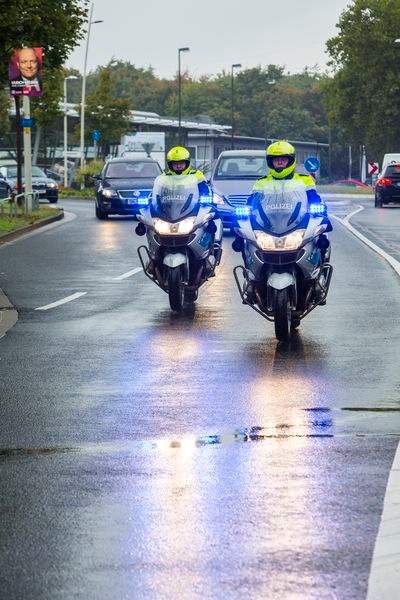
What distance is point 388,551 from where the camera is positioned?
19.3ft

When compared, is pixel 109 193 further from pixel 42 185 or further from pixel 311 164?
pixel 311 164

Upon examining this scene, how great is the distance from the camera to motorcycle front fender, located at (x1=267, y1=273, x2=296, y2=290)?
13156 millimetres

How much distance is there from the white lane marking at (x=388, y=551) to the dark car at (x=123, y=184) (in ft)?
109

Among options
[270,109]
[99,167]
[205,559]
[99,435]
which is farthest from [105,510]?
[270,109]

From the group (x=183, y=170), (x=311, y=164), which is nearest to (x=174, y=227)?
(x=183, y=170)

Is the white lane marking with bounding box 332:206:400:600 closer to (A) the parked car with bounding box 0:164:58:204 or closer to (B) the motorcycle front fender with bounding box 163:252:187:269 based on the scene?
(B) the motorcycle front fender with bounding box 163:252:187:269

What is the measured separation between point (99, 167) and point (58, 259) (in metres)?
53.7

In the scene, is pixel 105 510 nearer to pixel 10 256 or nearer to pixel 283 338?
pixel 283 338

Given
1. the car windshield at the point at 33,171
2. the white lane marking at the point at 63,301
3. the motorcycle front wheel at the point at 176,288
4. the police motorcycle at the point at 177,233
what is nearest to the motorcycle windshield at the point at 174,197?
the police motorcycle at the point at 177,233

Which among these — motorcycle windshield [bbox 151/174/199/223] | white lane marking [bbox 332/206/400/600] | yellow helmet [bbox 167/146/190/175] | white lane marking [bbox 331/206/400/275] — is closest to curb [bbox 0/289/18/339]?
motorcycle windshield [bbox 151/174/199/223]

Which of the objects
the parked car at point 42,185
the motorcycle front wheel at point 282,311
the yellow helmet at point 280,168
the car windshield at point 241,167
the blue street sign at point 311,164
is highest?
the yellow helmet at point 280,168

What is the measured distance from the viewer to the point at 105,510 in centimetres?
670

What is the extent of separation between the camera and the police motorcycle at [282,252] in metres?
13.3

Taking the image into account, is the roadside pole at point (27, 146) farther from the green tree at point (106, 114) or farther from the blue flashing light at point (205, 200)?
the green tree at point (106, 114)
